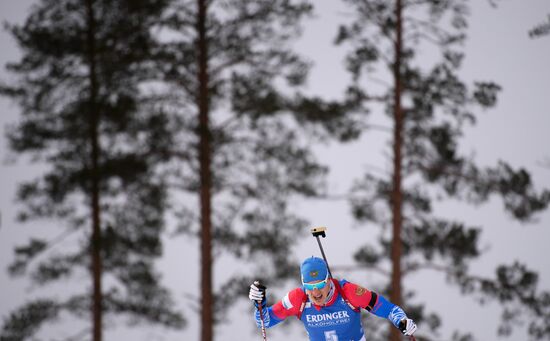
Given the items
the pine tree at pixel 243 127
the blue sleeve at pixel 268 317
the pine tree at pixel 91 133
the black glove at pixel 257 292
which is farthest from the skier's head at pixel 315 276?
the pine tree at pixel 91 133

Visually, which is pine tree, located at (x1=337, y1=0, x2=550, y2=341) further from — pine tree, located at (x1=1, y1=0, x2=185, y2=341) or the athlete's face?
the athlete's face

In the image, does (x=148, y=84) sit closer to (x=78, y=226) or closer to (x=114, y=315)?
(x=78, y=226)

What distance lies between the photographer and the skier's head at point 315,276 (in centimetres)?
834

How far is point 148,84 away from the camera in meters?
14.9

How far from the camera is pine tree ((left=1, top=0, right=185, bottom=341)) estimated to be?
14523mm

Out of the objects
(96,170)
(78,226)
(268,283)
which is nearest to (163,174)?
(96,170)

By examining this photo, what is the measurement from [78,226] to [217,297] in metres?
3.55

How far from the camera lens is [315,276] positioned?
8.34m

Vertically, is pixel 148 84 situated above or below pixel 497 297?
above

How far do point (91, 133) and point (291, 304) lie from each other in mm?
7536

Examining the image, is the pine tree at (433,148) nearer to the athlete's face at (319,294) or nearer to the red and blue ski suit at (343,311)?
the red and blue ski suit at (343,311)

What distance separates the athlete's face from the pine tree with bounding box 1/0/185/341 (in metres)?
6.93

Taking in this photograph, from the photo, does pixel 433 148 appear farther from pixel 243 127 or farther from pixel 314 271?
pixel 314 271

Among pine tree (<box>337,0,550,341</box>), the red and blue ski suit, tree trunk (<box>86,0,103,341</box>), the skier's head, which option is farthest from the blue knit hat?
tree trunk (<box>86,0,103,341</box>)
